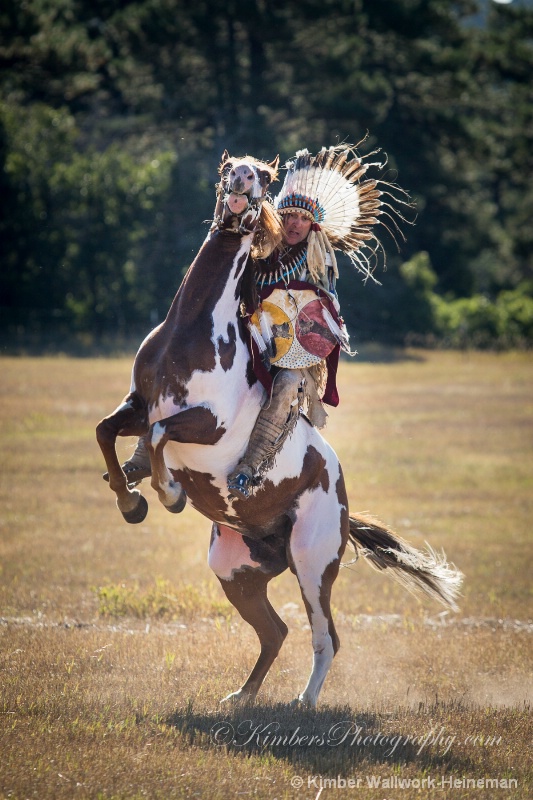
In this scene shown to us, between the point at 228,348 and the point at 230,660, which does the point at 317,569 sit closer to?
the point at 230,660

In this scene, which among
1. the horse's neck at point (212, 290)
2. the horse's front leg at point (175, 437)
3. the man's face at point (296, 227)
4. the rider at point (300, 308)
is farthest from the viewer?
the man's face at point (296, 227)

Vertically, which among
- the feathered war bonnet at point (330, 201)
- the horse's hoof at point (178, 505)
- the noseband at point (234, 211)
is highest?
the feathered war bonnet at point (330, 201)

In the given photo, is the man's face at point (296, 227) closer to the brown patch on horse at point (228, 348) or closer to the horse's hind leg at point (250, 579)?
the brown patch on horse at point (228, 348)

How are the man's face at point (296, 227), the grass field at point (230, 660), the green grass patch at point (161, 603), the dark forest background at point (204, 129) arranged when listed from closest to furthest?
the grass field at point (230, 660) < the man's face at point (296, 227) < the green grass patch at point (161, 603) < the dark forest background at point (204, 129)

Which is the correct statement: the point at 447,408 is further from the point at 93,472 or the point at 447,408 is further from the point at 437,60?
the point at 437,60

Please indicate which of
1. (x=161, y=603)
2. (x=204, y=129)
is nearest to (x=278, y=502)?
(x=161, y=603)

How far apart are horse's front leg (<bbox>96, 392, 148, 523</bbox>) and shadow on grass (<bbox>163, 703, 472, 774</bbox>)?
1162mm

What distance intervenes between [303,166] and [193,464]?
198 cm

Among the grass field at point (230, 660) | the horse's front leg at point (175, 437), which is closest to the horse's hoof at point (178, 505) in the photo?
the horse's front leg at point (175, 437)

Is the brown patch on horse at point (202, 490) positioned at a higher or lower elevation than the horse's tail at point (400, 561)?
higher

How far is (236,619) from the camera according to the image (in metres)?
8.85

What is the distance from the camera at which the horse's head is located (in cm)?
588

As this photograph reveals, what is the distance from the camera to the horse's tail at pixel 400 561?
7285 mm

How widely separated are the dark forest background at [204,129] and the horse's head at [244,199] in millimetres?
24187
